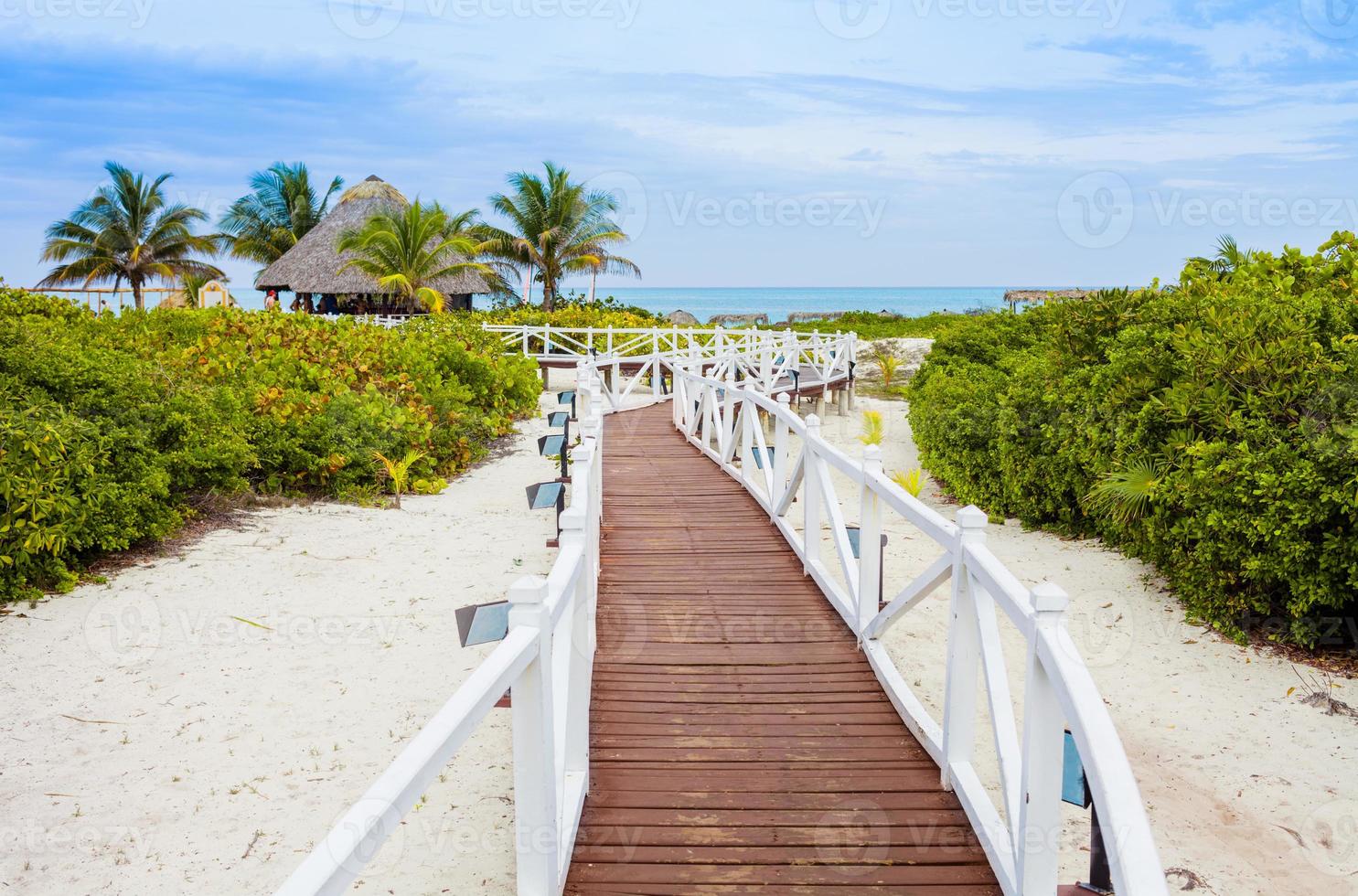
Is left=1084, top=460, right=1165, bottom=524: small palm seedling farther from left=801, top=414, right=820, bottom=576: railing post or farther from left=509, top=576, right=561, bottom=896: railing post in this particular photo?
left=509, top=576, right=561, bottom=896: railing post

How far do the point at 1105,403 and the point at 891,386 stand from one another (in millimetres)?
18303

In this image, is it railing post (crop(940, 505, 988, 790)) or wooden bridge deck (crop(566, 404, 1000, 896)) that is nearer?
wooden bridge deck (crop(566, 404, 1000, 896))

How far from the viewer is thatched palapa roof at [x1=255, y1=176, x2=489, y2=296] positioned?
101 ft

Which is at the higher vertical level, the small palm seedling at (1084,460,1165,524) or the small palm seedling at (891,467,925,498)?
the small palm seedling at (1084,460,1165,524)

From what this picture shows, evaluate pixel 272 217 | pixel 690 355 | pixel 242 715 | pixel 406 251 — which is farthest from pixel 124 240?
pixel 242 715

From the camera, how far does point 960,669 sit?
3.73m

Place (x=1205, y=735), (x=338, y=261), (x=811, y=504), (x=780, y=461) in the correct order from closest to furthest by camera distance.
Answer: (x=1205, y=735)
(x=811, y=504)
(x=780, y=461)
(x=338, y=261)

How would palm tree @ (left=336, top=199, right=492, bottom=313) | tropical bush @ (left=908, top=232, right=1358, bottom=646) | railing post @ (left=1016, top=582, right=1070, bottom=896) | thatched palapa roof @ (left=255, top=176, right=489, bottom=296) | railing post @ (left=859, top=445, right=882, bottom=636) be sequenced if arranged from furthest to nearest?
thatched palapa roof @ (left=255, top=176, right=489, bottom=296) → palm tree @ (left=336, top=199, right=492, bottom=313) → tropical bush @ (left=908, top=232, right=1358, bottom=646) → railing post @ (left=859, top=445, right=882, bottom=636) → railing post @ (left=1016, top=582, right=1070, bottom=896)

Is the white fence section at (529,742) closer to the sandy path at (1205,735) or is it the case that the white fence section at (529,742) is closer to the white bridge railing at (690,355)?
the sandy path at (1205,735)

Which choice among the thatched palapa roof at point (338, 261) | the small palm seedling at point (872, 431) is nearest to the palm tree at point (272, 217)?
the thatched palapa roof at point (338, 261)

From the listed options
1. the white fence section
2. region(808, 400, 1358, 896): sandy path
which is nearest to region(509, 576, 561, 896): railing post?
the white fence section

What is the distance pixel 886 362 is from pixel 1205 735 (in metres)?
22.6

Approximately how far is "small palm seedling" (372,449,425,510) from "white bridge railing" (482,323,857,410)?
5734mm

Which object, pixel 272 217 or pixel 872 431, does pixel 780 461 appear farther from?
pixel 272 217
